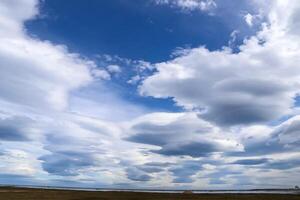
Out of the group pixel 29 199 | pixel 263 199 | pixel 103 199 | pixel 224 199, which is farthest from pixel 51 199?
pixel 263 199

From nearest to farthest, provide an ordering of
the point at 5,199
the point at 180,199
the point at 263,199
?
the point at 5,199 < the point at 180,199 < the point at 263,199

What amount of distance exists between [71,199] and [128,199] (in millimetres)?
10990

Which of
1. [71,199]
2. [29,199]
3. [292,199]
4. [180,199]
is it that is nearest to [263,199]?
[292,199]

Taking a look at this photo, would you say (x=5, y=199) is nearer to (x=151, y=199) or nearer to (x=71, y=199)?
(x=71, y=199)

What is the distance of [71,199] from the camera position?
2970 inches

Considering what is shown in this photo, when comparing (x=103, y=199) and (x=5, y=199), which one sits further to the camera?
(x=103, y=199)

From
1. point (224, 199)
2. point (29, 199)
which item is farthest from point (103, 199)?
point (224, 199)

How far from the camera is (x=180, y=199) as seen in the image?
2918 inches

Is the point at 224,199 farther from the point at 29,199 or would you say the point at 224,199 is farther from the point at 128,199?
the point at 29,199

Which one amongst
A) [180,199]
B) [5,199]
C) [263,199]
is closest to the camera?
[5,199]

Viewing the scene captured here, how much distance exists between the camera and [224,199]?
7562 centimetres

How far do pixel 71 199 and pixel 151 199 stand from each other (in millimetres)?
15451

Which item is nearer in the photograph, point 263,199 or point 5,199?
point 5,199

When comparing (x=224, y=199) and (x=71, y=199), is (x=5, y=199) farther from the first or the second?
(x=224, y=199)
